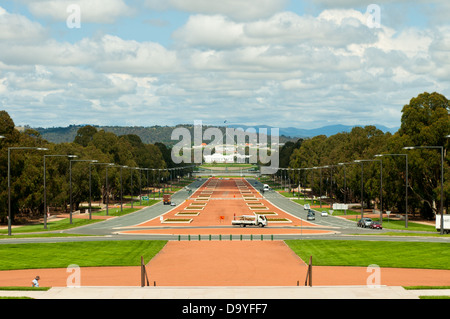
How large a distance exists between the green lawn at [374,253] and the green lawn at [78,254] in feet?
53.0

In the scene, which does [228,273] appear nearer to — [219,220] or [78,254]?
[78,254]

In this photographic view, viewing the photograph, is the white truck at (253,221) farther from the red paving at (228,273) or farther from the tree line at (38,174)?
the red paving at (228,273)

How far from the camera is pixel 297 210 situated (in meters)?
130

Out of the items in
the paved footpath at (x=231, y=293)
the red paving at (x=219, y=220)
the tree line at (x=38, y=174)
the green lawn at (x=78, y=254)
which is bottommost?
the red paving at (x=219, y=220)

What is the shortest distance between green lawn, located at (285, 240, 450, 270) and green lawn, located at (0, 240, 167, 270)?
636 inches

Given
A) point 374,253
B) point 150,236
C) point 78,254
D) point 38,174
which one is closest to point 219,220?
point 150,236

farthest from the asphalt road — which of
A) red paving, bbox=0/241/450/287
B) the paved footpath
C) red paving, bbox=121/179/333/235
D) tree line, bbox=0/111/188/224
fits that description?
the paved footpath

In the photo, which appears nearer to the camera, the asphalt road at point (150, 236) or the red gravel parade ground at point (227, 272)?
the red gravel parade ground at point (227, 272)

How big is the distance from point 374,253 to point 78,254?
96.7ft

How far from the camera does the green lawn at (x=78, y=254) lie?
5307cm

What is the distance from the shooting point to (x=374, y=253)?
5881 cm

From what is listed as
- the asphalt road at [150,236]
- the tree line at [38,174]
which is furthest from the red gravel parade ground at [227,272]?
the tree line at [38,174]

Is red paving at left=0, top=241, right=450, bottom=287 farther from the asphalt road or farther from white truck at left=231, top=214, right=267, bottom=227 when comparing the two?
white truck at left=231, top=214, right=267, bottom=227
